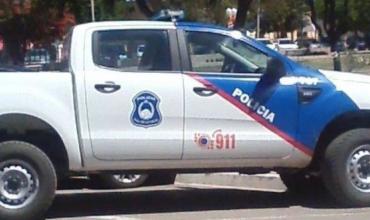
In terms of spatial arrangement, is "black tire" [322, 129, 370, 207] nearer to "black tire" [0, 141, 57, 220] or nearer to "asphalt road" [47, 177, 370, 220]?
"asphalt road" [47, 177, 370, 220]

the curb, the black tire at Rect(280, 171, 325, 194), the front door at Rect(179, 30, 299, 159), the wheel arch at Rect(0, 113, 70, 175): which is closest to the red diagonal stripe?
the front door at Rect(179, 30, 299, 159)

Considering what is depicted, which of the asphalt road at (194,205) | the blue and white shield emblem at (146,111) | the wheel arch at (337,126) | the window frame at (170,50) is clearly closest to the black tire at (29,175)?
the asphalt road at (194,205)

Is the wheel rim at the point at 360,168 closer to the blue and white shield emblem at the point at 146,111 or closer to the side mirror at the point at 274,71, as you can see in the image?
the side mirror at the point at 274,71

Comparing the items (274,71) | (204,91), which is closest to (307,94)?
(274,71)

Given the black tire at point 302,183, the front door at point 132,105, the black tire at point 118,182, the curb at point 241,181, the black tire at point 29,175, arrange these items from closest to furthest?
the black tire at point 29,175 → the front door at point 132,105 → the black tire at point 302,183 → the black tire at point 118,182 → the curb at point 241,181

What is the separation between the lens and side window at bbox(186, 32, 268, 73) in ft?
31.7

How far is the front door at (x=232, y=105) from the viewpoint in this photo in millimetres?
9438

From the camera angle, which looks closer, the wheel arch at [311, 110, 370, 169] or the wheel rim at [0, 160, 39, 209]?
the wheel rim at [0, 160, 39, 209]

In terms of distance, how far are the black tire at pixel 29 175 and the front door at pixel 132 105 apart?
50 centimetres

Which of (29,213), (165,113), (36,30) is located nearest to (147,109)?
(165,113)

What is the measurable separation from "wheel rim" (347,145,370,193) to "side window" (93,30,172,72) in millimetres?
2023

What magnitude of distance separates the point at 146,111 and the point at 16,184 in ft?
4.45

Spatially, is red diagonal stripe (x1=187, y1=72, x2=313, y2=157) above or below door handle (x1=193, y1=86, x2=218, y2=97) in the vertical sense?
below

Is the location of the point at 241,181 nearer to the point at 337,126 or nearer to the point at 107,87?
the point at 337,126
